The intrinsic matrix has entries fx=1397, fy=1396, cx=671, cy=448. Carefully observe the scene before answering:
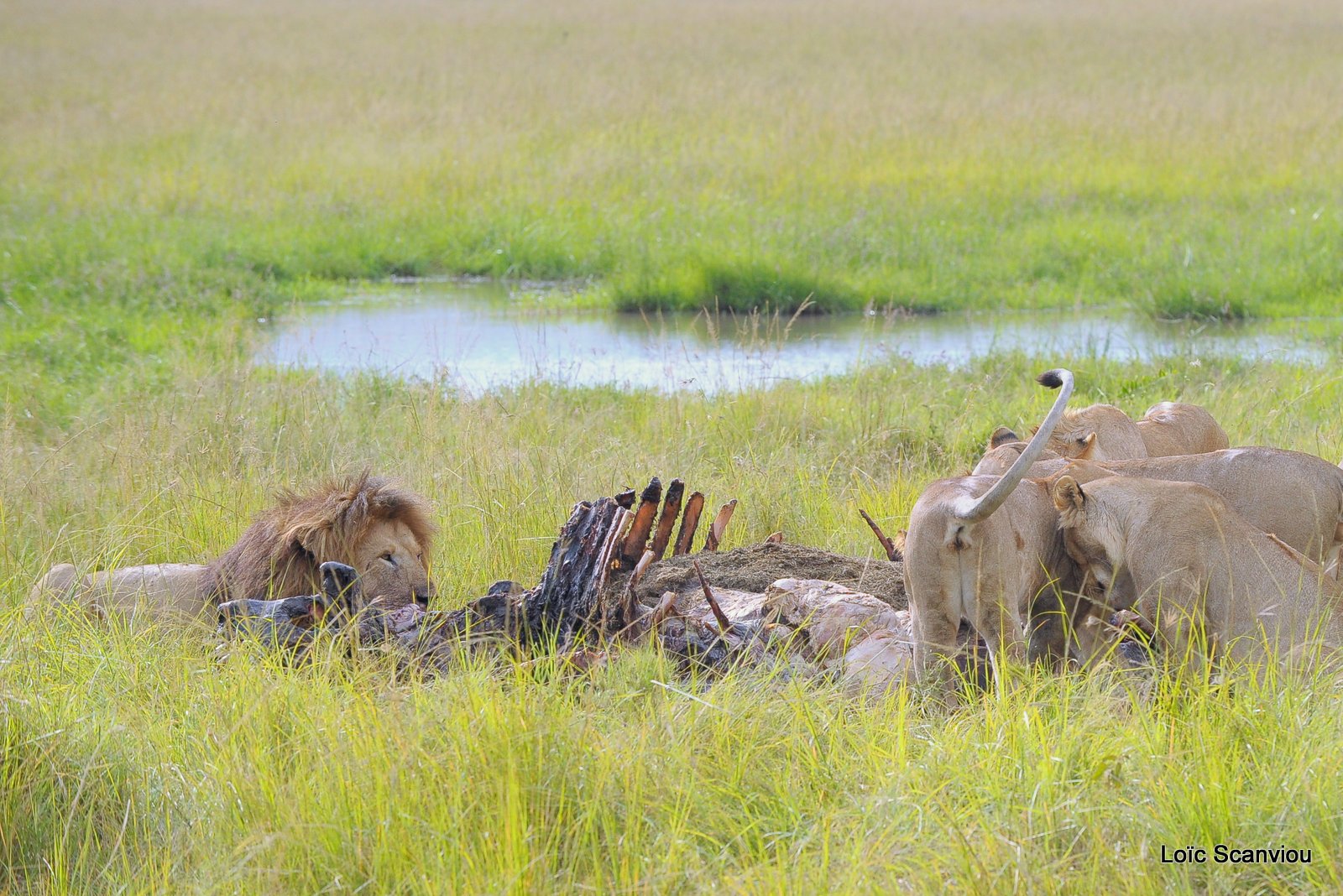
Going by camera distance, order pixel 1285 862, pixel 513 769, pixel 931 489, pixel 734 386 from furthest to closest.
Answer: pixel 734 386
pixel 931 489
pixel 513 769
pixel 1285 862

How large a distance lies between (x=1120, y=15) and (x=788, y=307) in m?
32.7

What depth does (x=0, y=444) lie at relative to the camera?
6.25 m

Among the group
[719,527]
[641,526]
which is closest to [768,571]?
[719,527]

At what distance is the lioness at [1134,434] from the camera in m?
4.71

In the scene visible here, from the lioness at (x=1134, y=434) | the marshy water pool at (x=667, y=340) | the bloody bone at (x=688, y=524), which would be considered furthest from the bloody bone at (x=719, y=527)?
the marshy water pool at (x=667, y=340)

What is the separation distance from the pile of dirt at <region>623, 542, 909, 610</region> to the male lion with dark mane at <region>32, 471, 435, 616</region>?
71cm

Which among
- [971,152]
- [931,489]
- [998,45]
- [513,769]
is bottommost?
[513,769]

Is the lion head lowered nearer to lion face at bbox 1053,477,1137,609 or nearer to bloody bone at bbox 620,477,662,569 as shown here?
bloody bone at bbox 620,477,662,569

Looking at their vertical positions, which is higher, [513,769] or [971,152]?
[971,152]

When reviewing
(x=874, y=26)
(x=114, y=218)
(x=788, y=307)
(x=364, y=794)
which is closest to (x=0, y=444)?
(x=364, y=794)

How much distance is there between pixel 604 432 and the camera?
7.10 metres

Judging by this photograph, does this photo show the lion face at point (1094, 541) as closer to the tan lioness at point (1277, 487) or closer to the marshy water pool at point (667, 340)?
the tan lioness at point (1277, 487)

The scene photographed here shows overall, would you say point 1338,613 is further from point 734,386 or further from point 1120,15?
point 1120,15

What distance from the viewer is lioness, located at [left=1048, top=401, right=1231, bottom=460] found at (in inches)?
185
